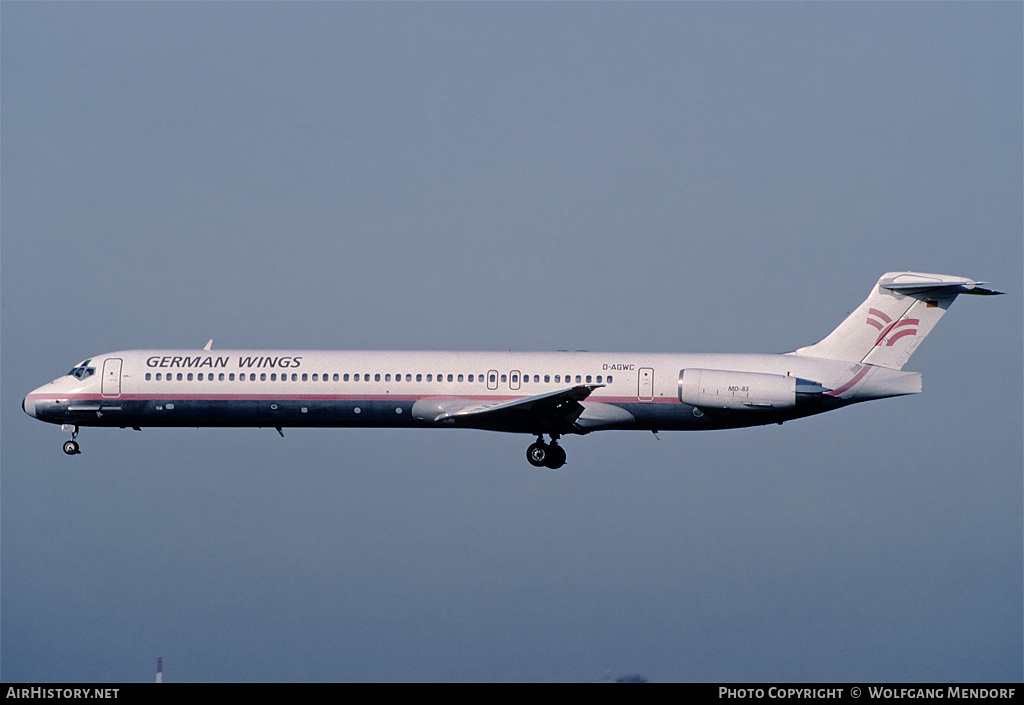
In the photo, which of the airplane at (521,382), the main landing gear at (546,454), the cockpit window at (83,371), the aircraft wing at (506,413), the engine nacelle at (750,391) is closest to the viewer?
the engine nacelle at (750,391)

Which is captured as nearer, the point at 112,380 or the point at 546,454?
the point at 546,454

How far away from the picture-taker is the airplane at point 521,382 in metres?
40.7

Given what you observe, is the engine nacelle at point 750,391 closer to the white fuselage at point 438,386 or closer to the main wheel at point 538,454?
the white fuselage at point 438,386

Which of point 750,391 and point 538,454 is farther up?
point 750,391

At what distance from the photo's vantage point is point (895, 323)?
4150cm

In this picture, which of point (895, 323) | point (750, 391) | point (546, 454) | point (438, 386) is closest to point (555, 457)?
point (546, 454)

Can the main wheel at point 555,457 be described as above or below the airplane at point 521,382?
below

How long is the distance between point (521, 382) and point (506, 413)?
1153 millimetres

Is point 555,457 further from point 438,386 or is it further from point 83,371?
point 83,371

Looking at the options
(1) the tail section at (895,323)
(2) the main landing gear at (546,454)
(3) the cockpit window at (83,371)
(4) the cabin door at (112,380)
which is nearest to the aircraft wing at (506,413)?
(2) the main landing gear at (546,454)

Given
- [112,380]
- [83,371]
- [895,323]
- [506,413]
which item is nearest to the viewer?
[506,413]

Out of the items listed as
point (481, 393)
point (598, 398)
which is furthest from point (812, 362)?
point (481, 393)
